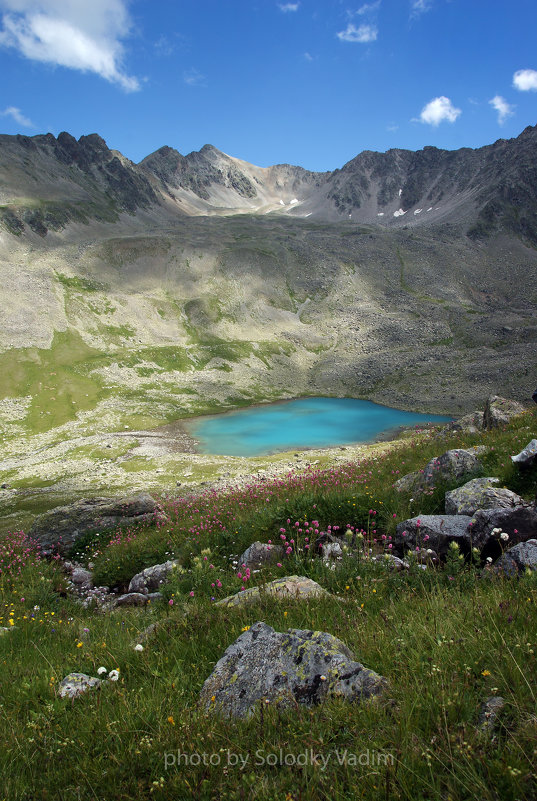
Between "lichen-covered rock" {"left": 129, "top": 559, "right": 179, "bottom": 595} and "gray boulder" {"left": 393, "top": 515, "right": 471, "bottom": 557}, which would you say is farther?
"lichen-covered rock" {"left": 129, "top": 559, "right": 179, "bottom": 595}

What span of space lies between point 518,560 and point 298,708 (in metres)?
4.49

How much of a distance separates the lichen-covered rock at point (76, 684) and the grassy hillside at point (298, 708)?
12cm

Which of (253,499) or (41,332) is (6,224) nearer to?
(41,332)

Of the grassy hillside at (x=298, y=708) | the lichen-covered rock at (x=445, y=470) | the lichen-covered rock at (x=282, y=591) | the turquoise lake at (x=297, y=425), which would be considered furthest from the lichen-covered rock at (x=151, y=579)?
the turquoise lake at (x=297, y=425)

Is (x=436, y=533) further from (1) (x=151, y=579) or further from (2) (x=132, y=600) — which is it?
(1) (x=151, y=579)

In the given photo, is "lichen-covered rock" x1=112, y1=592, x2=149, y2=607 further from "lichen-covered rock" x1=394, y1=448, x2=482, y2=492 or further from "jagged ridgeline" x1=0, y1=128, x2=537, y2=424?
"jagged ridgeline" x1=0, y1=128, x2=537, y2=424

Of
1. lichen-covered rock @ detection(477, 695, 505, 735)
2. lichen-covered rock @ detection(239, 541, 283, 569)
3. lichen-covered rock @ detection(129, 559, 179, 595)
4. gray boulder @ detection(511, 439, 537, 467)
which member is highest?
lichen-covered rock @ detection(477, 695, 505, 735)

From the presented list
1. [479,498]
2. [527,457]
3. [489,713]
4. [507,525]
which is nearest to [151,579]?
[479,498]

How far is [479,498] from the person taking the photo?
9.05 meters

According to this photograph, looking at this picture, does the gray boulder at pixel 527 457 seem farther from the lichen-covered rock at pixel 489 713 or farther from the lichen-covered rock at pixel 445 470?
the lichen-covered rock at pixel 489 713

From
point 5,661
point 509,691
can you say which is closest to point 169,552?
point 5,661

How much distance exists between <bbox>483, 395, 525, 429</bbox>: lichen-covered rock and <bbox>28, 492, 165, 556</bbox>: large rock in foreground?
2444 centimetres

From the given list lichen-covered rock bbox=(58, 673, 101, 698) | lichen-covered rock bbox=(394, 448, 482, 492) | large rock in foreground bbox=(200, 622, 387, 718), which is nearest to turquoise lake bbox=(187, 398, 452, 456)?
lichen-covered rock bbox=(394, 448, 482, 492)

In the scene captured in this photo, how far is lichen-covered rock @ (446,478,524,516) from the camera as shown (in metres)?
8.74
